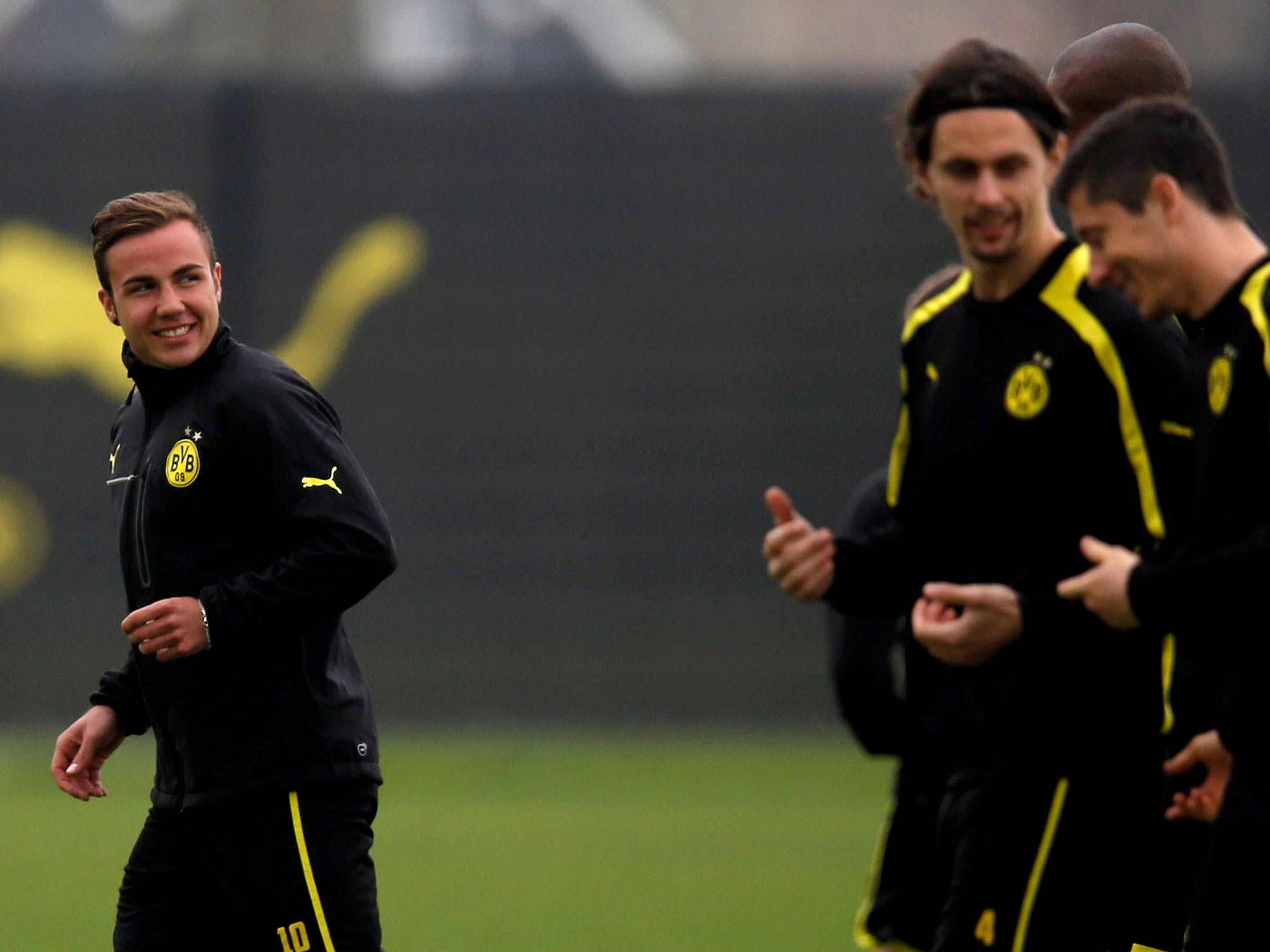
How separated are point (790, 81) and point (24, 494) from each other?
4.80 meters

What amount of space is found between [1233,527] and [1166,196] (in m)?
0.56

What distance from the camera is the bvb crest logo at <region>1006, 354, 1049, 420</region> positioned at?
14.2 feet

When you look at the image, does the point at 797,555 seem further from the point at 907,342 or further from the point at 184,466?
the point at 184,466

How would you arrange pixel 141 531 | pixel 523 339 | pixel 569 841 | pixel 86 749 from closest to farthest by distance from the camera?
pixel 141 531, pixel 86 749, pixel 569 841, pixel 523 339

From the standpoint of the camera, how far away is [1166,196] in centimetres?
382

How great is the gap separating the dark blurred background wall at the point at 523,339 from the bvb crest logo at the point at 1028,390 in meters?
8.23

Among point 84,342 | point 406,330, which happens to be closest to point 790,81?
point 406,330

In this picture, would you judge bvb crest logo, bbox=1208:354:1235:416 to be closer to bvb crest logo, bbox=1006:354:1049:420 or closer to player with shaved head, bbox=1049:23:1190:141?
bvb crest logo, bbox=1006:354:1049:420

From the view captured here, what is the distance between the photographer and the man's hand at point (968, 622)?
4.14 metres

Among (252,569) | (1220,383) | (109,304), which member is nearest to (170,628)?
A: (252,569)

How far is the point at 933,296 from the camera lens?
4.83m

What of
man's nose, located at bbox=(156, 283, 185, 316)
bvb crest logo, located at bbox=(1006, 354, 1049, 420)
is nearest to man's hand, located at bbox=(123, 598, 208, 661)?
A: man's nose, located at bbox=(156, 283, 185, 316)

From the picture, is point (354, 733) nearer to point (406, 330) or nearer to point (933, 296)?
point (933, 296)

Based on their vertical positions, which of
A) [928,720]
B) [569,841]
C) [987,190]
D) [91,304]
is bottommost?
[569,841]
